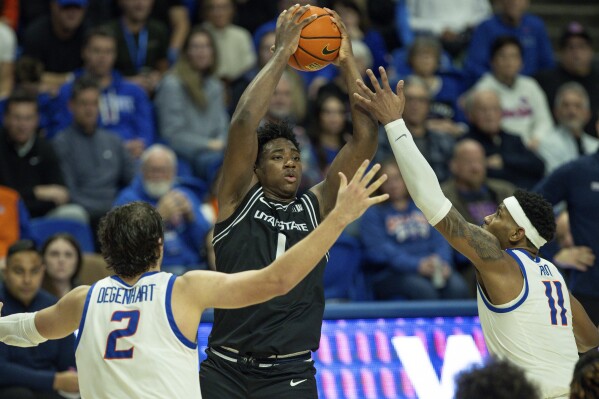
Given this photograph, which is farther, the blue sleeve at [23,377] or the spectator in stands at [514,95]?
the spectator in stands at [514,95]

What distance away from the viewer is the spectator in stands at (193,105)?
35.6 feet

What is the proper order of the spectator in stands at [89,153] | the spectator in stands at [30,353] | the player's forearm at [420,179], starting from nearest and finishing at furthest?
the player's forearm at [420,179], the spectator in stands at [30,353], the spectator in stands at [89,153]

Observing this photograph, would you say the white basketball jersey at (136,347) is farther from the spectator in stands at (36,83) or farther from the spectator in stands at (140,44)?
the spectator in stands at (140,44)

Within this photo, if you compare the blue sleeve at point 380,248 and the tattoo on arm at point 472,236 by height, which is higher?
the tattoo on arm at point 472,236

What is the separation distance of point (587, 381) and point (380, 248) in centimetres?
572

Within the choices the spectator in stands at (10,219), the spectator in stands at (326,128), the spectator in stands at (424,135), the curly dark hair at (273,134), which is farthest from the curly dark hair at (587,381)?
the spectator in stands at (424,135)

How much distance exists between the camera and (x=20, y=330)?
4.88 metres

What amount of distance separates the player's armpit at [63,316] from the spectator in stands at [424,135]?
6307 millimetres

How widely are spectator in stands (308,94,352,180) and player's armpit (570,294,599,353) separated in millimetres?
4951

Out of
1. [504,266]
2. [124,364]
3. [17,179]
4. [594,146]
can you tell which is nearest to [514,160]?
[594,146]

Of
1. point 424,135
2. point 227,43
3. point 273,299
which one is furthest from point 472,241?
point 227,43

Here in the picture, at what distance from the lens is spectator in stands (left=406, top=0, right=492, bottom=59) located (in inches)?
516

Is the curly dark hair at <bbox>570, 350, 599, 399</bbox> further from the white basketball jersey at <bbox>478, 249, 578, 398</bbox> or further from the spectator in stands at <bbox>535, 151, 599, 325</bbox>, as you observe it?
the spectator in stands at <bbox>535, 151, 599, 325</bbox>

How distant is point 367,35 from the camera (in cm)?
1287
